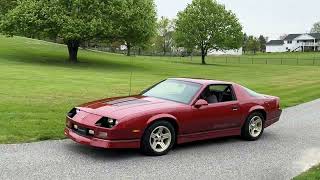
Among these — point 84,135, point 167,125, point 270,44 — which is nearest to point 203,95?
point 167,125

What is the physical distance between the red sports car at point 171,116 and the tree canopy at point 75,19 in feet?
96.3

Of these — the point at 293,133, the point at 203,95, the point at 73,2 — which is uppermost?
the point at 73,2

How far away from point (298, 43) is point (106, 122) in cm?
15030

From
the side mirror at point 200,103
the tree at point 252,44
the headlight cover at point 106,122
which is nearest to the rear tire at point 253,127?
the side mirror at point 200,103

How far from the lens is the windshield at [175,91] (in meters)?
9.01

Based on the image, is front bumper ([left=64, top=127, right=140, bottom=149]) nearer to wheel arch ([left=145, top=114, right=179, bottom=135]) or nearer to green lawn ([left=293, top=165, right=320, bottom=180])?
wheel arch ([left=145, top=114, right=179, bottom=135])

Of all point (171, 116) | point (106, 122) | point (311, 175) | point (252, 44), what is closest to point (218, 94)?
point (171, 116)

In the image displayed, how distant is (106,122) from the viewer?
779 cm

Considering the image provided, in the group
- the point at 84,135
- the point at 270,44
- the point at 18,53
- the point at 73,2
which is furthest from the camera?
the point at 270,44

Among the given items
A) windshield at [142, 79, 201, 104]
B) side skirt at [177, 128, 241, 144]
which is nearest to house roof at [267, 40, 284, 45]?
side skirt at [177, 128, 241, 144]

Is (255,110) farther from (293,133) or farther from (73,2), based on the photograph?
(73,2)

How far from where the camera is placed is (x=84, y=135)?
7.89 m

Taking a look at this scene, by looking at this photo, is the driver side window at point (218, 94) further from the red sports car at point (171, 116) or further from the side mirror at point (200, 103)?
the side mirror at point (200, 103)

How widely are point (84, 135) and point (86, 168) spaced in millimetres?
901
